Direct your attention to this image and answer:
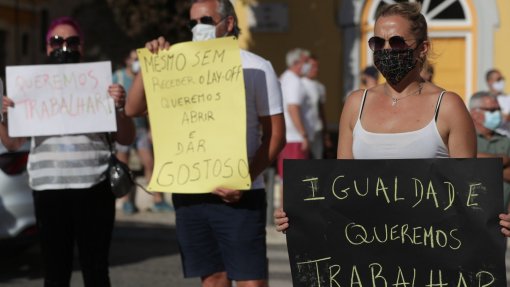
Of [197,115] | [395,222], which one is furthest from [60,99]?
[395,222]


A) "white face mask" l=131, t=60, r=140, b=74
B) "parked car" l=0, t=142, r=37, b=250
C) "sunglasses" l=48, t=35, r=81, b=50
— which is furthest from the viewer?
"white face mask" l=131, t=60, r=140, b=74

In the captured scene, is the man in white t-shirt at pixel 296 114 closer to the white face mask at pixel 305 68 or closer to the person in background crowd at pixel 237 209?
the white face mask at pixel 305 68

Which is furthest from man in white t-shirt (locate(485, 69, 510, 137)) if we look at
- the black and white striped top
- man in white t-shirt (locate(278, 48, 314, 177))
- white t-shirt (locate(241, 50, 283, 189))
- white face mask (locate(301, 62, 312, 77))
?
white t-shirt (locate(241, 50, 283, 189))

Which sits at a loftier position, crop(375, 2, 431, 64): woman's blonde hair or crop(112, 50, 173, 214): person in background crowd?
crop(375, 2, 431, 64): woman's blonde hair

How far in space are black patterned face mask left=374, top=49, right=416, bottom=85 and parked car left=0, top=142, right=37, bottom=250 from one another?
488 centimetres

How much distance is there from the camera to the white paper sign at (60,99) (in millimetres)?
5840

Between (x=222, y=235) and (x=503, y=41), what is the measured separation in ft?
37.3

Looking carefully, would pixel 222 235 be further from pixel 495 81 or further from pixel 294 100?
pixel 495 81

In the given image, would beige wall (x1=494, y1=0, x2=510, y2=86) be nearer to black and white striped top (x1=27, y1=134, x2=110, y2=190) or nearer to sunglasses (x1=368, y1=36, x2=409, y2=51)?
black and white striped top (x1=27, y1=134, x2=110, y2=190)

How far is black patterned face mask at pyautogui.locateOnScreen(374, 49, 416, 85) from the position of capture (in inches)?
158

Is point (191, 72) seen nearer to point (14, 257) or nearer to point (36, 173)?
point (36, 173)

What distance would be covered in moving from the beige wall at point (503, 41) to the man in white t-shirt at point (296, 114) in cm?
463

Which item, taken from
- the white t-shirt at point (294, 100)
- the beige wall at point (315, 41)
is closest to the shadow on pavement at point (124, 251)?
the white t-shirt at point (294, 100)

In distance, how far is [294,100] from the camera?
11.9 meters
